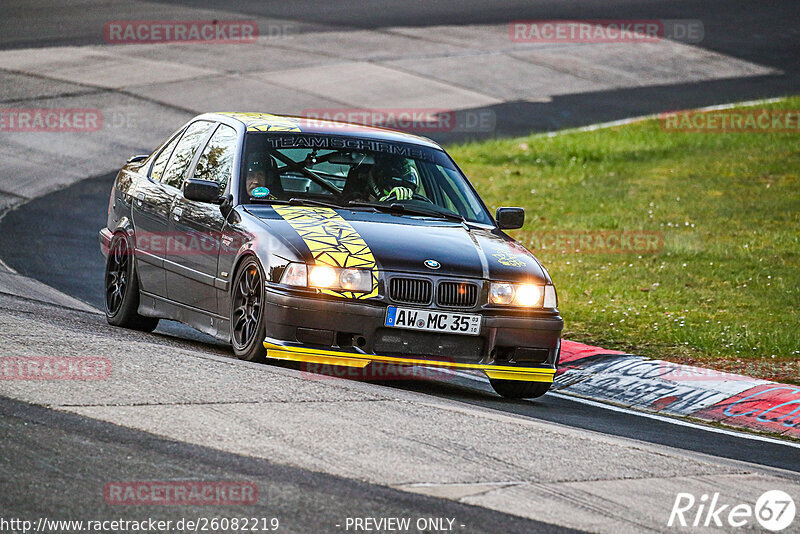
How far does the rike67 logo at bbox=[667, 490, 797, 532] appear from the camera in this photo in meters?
5.60

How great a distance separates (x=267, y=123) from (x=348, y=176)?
82 centimetres

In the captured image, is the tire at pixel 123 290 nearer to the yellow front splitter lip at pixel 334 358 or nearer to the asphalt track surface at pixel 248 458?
the asphalt track surface at pixel 248 458

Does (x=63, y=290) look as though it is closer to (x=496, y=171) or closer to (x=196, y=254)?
(x=196, y=254)

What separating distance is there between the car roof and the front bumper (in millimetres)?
1839

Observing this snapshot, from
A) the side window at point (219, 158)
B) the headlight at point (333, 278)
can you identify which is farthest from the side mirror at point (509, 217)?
the side window at point (219, 158)

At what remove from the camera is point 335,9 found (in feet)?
115

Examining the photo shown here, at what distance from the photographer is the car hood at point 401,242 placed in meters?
8.04

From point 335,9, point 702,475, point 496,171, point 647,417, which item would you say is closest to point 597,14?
point 335,9

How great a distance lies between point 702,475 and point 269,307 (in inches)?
112

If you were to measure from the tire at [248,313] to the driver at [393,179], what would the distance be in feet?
4.01
